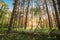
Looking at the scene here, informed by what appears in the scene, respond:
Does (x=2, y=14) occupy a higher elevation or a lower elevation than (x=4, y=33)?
higher

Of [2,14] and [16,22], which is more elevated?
[2,14]

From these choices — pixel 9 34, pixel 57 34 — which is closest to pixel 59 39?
pixel 57 34

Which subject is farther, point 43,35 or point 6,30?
point 6,30

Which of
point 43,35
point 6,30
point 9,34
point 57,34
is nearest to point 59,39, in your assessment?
point 57,34

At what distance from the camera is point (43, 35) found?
2475 mm

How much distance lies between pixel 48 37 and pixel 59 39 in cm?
A: 20

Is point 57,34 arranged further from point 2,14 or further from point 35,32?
point 2,14

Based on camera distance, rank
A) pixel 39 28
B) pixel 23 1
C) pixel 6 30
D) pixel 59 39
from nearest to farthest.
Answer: pixel 59 39 → pixel 39 28 → pixel 6 30 → pixel 23 1

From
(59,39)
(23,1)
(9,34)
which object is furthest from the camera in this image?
(23,1)

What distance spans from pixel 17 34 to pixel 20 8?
0.92 m

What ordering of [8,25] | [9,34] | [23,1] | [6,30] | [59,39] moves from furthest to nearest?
[23,1]
[8,25]
[6,30]
[9,34]
[59,39]

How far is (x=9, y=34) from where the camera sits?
2.71 m

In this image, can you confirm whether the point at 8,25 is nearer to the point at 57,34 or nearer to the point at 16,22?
the point at 16,22

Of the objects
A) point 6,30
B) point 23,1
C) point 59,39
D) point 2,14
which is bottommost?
point 59,39
